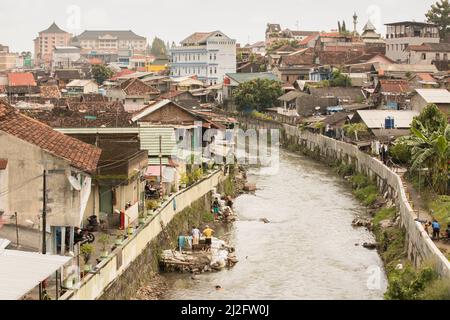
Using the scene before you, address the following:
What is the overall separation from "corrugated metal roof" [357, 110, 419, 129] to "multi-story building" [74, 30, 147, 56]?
468ft

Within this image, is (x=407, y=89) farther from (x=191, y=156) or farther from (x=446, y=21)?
(x=446, y=21)

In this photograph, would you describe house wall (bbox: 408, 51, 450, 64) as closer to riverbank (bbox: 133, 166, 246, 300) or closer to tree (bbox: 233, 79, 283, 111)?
tree (bbox: 233, 79, 283, 111)

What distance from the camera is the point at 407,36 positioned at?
Answer: 253ft

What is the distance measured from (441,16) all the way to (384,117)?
146 feet

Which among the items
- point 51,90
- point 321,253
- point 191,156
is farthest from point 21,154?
point 51,90

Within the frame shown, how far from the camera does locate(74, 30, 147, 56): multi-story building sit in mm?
186750

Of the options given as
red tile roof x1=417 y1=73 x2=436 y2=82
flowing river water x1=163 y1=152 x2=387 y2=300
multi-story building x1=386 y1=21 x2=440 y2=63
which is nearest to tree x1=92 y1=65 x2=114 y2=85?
multi-story building x1=386 y1=21 x2=440 y2=63

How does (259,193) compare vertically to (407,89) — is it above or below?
below

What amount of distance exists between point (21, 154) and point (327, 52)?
66283mm

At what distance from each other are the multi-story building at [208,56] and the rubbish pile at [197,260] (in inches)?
2653

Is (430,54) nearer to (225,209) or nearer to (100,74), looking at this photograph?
(100,74)

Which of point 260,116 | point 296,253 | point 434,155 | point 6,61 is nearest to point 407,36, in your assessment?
point 260,116
